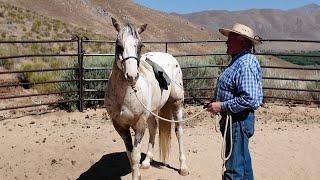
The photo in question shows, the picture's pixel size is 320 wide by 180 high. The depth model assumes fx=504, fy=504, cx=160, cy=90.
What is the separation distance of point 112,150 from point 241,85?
12.7ft

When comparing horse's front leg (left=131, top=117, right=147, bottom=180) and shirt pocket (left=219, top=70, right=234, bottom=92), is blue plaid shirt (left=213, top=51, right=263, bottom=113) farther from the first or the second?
horse's front leg (left=131, top=117, right=147, bottom=180)

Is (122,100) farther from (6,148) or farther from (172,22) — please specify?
(172,22)

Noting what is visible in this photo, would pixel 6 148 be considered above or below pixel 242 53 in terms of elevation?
below

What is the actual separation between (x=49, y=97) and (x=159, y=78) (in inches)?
249

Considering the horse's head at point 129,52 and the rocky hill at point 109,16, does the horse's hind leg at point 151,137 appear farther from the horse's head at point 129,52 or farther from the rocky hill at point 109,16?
the rocky hill at point 109,16

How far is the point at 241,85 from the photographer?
4137mm

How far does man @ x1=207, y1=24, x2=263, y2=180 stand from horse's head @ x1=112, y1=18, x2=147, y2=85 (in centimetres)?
94

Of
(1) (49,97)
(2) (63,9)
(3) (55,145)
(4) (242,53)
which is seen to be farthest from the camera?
(2) (63,9)

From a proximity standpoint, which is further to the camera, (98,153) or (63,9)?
(63,9)

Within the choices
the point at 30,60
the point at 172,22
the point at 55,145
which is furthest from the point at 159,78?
the point at 172,22

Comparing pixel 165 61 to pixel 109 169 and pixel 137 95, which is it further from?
pixel 109 169

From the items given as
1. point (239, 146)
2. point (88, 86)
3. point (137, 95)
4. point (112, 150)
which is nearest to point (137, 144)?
point (137, 95)

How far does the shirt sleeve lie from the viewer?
Answer: 4.12 m

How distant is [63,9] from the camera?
6184 centimetres
